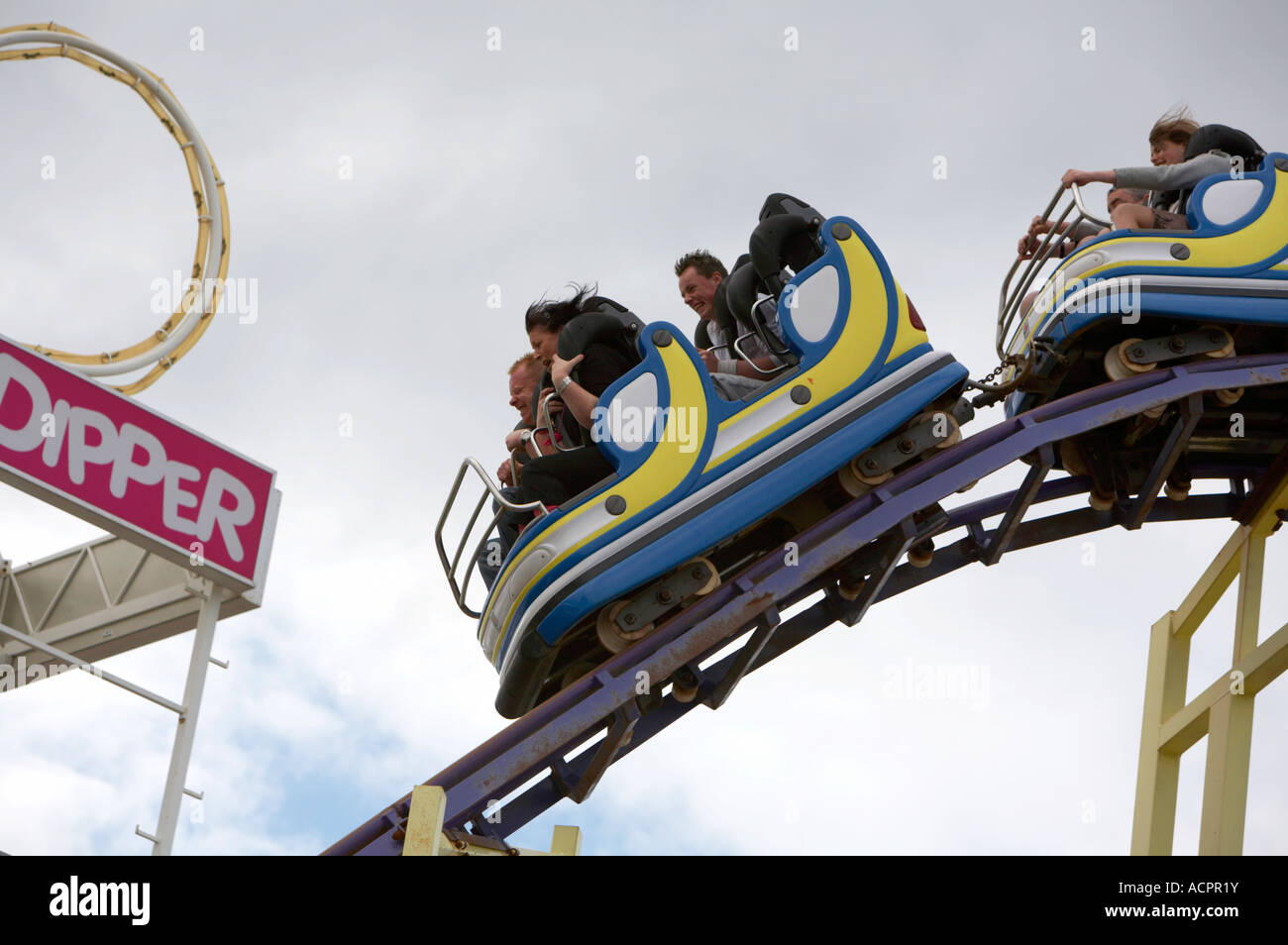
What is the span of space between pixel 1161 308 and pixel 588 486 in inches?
103

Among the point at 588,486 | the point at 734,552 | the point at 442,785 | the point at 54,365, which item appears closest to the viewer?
the point at 442,785

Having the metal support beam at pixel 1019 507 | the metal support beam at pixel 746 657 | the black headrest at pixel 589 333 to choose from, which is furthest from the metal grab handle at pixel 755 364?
the metal support beam at pixel 1019 507

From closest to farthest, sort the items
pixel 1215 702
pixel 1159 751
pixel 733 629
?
pixel 733 629 < pixel 1215 702 < pixel 1159 751

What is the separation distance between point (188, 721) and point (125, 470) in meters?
1.83

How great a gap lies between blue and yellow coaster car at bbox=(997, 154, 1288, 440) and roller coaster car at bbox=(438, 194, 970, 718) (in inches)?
23.8

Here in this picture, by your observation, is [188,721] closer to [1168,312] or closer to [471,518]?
[471,518]

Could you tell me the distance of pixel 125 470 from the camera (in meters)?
11.1

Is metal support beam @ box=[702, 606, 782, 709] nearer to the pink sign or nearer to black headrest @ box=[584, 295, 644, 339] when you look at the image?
black headrest @ box=[584, 295, 644, 339]

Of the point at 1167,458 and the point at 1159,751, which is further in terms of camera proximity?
the point at 1159,751

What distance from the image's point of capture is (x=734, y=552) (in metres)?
7.23

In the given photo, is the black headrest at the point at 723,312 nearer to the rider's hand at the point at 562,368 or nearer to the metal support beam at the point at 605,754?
the rider's hand at the point at 562,368

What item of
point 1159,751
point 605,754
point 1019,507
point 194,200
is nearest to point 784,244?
point 1019,507
